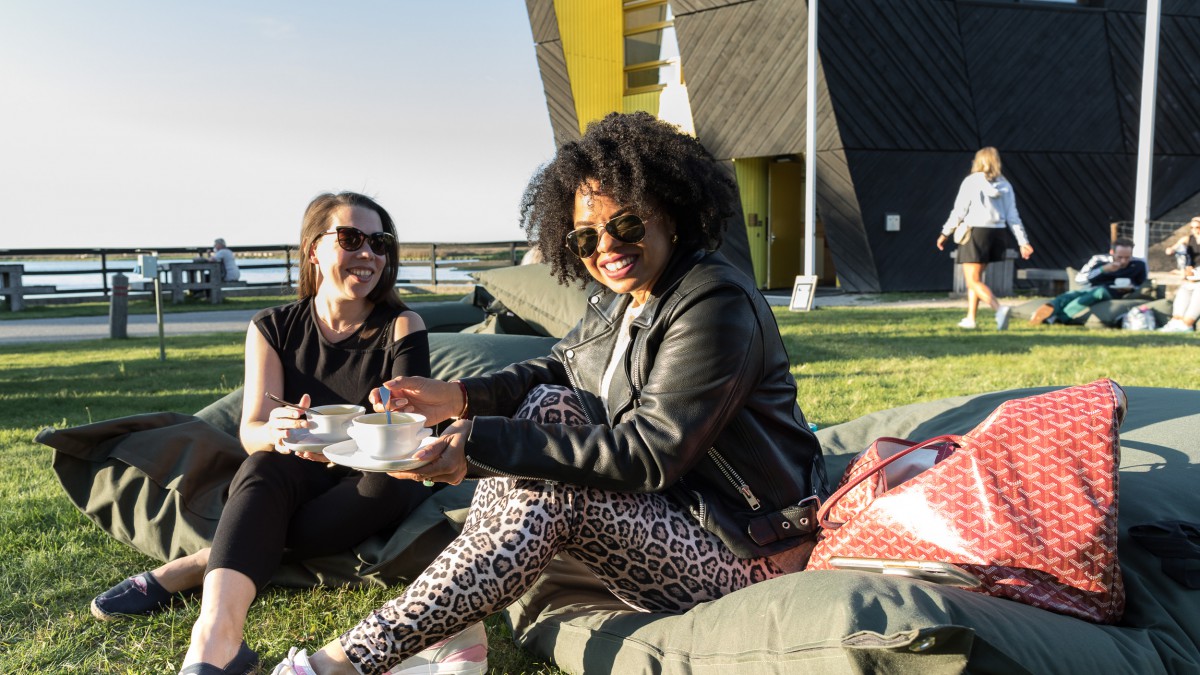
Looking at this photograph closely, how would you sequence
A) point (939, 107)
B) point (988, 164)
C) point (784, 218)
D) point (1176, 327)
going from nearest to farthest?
point (1176, 327) → point (988, 164) → point (939, 107) → point (784, 218)

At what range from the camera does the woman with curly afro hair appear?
2084mm

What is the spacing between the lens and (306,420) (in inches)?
98.0

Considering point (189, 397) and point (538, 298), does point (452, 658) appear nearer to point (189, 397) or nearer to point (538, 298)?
point (538, 298)

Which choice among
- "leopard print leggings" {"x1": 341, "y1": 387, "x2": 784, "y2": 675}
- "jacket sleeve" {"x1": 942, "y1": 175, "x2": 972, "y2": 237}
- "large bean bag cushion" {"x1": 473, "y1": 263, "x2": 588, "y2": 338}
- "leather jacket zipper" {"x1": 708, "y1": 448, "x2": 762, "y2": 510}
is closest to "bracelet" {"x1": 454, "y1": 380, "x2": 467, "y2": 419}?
"leopard print leggings" {"x1": 341, "y1": 387, "x2": 784, "y2": 675}

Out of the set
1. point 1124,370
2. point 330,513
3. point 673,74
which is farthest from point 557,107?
point 330,513

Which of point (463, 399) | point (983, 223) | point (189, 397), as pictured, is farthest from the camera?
point (983, 223)

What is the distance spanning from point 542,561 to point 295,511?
1.04m

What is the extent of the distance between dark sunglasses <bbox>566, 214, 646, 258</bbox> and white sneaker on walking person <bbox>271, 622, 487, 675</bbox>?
971mm

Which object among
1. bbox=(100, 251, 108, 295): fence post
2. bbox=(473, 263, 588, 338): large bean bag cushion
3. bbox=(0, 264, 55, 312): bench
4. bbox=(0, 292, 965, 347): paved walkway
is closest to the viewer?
bbox=(473, 263, 588, 338): large bean bag cushion

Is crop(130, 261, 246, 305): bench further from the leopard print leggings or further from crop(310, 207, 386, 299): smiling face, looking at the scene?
the leopard print leggings

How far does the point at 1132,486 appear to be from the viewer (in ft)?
8.46

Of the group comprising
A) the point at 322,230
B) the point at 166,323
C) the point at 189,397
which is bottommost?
the point at 189,397

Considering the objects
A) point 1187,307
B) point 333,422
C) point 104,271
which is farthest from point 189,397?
point 104,271

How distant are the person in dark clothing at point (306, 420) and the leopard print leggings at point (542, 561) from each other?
1.71ft
